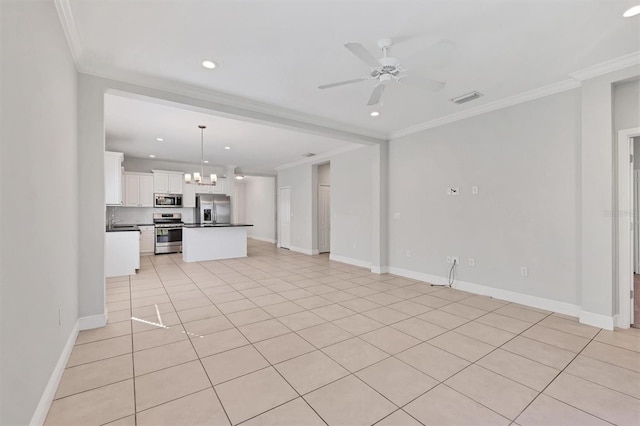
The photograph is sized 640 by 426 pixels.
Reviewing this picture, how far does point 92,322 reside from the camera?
300 cm

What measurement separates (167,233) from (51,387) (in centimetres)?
688

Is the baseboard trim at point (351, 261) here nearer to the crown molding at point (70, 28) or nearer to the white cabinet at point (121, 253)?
the white cabinet at point (121, 253)

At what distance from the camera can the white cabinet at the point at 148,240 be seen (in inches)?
308

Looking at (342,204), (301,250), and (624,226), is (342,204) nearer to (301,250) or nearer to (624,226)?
(301,250)

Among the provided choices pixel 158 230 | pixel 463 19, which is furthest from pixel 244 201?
pixel 463 19

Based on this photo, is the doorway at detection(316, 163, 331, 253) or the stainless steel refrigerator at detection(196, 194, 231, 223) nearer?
the doorway at detection(316, 163, 331, 253)

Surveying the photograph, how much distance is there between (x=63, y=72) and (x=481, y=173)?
16.8 ft

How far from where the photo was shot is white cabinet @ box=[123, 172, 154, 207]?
25.2ft

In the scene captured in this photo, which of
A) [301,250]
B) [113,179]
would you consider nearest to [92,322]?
[113,179]

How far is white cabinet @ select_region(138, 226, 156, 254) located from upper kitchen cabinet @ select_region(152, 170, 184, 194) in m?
1.10

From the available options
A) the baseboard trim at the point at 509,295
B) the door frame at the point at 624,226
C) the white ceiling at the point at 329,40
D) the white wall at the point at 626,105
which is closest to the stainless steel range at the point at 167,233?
the white ceiling at the point at 329,40

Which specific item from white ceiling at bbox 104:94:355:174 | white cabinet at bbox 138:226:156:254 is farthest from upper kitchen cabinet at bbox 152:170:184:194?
white cabinet at bbox 138:226:156:254

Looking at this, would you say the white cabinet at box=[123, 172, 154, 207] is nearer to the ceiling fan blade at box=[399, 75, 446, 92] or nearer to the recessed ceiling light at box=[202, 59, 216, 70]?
the recessed ceiling light at box=[202, 59, 216, 70]

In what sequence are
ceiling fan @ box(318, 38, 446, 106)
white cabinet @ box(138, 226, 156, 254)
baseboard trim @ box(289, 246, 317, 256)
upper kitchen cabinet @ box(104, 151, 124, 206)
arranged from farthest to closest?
1. baseboard trim @ box(289, 246, 317, 256)
2. white cabinet @ box(138, 226, 156, 254)
3. upper kitchen cabinet @ box(104, 151, 124, 206)
4. ceiling fan @ box(318, 38, 446, 106)
